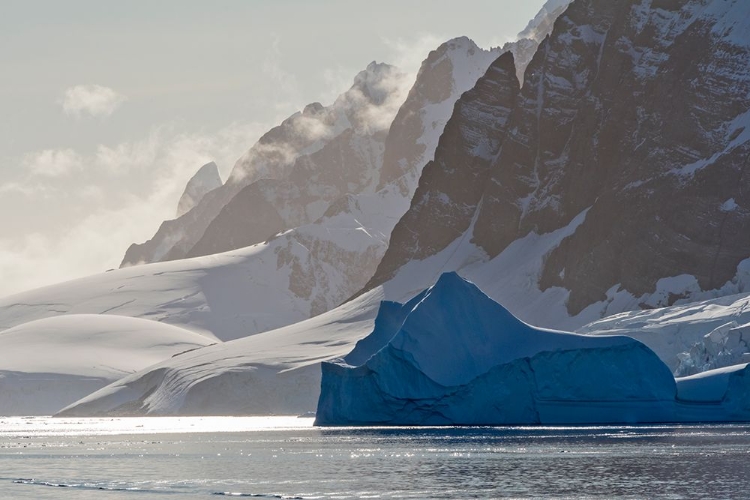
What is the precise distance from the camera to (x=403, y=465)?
76.6m

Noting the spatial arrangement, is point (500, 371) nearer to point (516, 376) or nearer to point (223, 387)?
point (516, 376)

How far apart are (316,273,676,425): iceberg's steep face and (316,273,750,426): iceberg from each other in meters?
0.07

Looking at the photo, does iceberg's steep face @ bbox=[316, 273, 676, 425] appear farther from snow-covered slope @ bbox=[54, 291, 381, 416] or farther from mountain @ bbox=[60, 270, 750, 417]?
snow-covered slope @ bbox=[54, 291, 381, 416]

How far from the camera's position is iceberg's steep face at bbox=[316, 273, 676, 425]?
331 ft

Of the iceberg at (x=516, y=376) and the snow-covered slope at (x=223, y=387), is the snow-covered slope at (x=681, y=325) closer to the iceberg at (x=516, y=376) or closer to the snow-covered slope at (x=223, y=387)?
the iceberg at (x=516, y=376)

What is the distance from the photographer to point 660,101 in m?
199

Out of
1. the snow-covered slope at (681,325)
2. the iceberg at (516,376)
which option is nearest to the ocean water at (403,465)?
the iceberg at (516,376)

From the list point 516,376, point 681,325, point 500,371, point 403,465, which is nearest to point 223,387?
point 681,325

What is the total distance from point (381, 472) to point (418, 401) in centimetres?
3306

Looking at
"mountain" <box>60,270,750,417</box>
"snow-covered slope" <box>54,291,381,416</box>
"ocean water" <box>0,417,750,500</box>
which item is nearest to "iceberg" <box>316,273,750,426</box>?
"ocean water" <box>0,417,750,500</box>

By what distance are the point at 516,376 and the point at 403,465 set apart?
26.5 metres

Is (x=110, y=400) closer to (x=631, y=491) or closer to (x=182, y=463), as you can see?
(x=182, y=463)

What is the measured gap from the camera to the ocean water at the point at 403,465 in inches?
2506

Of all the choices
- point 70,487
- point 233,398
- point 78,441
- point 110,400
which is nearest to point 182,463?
point 70,487
